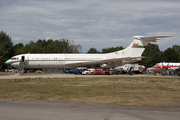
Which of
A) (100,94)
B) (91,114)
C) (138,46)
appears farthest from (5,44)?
(91,114)

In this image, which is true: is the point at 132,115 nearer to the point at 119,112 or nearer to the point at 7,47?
the point at 119,112

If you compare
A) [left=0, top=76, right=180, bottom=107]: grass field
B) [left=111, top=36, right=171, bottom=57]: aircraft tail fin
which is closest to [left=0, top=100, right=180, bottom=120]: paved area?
[left=0, top=76, right=180, bottom=107]: grass field

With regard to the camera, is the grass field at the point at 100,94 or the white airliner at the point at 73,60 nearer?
the grass field at the point at 100,94

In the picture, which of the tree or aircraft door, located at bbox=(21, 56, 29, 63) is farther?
the tree

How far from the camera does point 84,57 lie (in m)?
41.5

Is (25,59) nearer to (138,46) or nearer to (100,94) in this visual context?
(138,46)

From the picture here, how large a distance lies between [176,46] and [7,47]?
4011 inches

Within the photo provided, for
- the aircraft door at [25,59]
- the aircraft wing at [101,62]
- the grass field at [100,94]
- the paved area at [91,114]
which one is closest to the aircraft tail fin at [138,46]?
the aircraft wing at [101,62]

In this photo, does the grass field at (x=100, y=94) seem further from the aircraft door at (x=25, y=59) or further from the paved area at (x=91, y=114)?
the aircraft door at (x=25, y=59)

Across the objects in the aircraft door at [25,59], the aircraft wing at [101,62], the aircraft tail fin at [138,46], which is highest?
the aircraft tail fin at [138,46]

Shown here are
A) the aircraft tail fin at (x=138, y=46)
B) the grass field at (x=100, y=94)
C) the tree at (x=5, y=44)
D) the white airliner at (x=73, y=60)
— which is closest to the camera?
the grass field at (x=100, y=94)

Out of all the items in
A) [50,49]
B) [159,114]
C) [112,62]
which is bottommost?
[159,114]

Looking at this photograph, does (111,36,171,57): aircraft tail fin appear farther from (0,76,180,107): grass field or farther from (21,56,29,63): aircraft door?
(0,76,180,107): grass field

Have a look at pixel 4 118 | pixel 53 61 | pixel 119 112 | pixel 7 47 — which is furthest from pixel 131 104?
pixel 7 47
